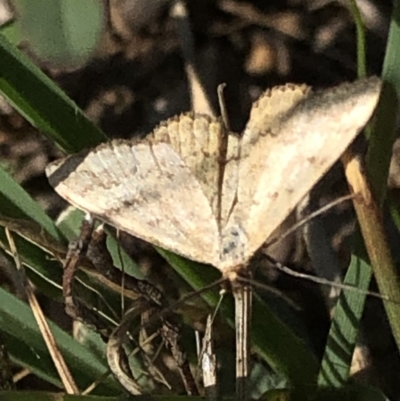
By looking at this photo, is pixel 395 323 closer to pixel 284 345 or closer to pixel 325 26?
pixel 284 345

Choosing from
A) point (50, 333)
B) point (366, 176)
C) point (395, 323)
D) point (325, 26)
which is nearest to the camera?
point (366, 176)

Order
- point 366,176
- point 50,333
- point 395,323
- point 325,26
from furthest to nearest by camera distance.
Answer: point 325,26 < point 50,333 < point 395,323 < point 366,176

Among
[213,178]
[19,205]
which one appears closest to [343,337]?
[213,178]

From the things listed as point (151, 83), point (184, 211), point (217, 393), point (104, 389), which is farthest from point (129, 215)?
point (151, 83)

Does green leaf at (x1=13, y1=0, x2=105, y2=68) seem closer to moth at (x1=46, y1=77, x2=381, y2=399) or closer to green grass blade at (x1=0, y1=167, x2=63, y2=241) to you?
moth at (x1=46, y1=77, x2=381, y2=399)

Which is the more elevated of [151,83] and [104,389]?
[151,83]

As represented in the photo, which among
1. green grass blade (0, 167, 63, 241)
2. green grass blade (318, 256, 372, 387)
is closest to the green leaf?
green grass blade (0, 167, 63, 241)

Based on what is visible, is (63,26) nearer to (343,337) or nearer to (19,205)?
(19,205)

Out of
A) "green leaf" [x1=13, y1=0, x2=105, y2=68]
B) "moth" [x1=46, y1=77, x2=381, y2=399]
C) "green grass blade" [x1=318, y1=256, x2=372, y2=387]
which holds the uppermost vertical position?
"green leaf" [x1=13, y1=0, x2=105, y2=68]

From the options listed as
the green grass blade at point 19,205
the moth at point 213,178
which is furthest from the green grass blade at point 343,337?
the green grass blade at point 19,205
